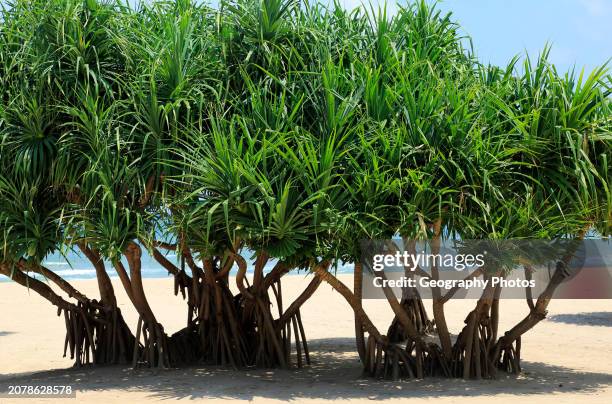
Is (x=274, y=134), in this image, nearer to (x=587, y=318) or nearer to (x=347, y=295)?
(x=347, y=295)

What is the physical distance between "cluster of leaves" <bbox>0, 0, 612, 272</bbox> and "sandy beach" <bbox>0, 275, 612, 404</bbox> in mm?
1453

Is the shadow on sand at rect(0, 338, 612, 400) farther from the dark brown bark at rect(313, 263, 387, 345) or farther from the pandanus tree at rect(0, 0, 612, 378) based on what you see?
the dark brown bark at rect(313, 263, 387, 345)

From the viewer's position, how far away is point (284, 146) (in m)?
8.85

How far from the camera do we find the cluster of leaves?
8.70 metres

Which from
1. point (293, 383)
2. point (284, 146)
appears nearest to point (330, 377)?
point (293, 383)

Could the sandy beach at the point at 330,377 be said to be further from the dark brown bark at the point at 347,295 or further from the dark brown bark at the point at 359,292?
the dark brown bark at the point at 347,295

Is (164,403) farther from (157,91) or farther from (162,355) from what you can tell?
(157,91)

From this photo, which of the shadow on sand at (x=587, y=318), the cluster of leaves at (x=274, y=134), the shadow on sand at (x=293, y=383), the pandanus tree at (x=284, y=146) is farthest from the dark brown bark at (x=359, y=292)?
the shadow on sand at (x=587, y=318)

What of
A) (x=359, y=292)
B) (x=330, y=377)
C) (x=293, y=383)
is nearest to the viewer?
(x=293, y=383)

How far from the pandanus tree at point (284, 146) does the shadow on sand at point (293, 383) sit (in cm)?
35

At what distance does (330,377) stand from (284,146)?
3094 mm

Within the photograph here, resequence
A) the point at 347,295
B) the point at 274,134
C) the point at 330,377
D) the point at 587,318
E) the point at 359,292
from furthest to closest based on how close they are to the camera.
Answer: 1. the point at 587,318
2. the point at 330,377
3. the point at 359,292
4. the point at 347,295
5. the point at 274,134

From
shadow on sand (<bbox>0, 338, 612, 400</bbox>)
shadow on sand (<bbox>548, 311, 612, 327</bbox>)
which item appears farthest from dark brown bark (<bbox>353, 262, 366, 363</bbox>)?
shadow on sand (<bbox>548, 311, 612, 327</bbox>)

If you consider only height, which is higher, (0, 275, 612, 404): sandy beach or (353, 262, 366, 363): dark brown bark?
(353, 262, 366, 363): dark brown bark
